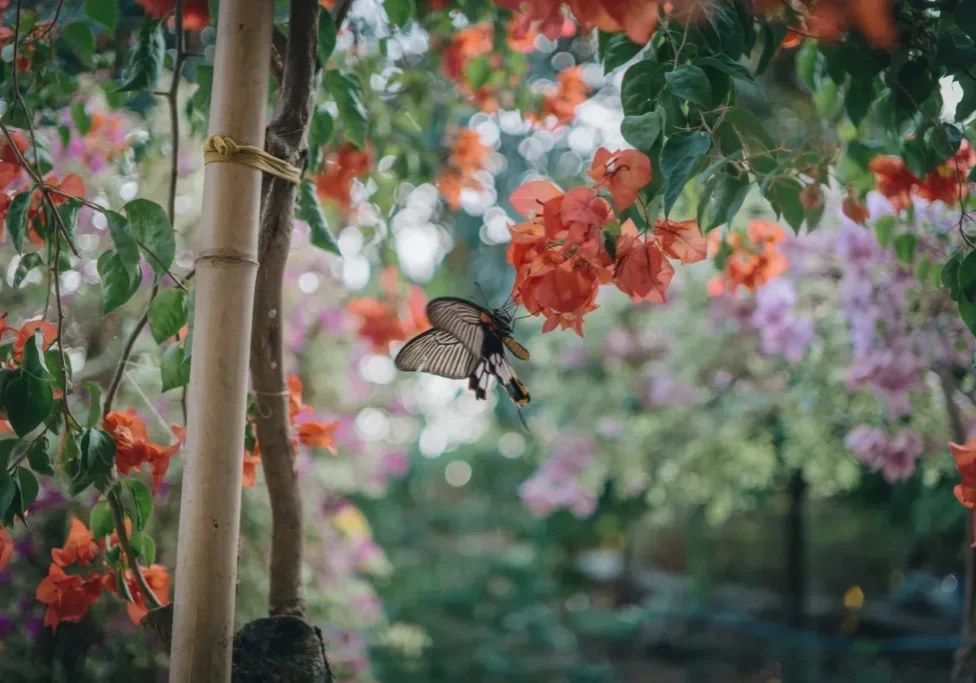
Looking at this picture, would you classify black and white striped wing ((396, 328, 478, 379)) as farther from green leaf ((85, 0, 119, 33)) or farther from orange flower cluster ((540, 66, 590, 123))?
orange flower cluster ((540, 66, 590, 123))

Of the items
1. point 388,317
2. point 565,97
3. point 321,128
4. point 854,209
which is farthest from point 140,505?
point 388,317

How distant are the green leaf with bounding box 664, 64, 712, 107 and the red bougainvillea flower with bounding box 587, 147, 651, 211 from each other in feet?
0.17

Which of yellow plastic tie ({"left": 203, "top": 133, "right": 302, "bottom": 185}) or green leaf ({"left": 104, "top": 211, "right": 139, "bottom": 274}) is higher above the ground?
yellow plastic tie ({"left": 203, "top": 133, "right": 302, "bottom": 185})

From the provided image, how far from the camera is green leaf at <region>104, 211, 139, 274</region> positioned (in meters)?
0.58

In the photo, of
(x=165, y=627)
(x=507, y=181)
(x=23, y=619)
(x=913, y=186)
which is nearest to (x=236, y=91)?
(x=165, y=627)

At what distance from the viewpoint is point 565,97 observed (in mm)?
1356

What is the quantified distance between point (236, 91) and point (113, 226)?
154 millimetres

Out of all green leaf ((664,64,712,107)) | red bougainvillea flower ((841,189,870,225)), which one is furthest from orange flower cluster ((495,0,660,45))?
red bougainvillea flower ((841,189,870,225))

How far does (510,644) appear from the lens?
3.75 meters

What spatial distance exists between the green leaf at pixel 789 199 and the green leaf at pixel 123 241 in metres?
0.58

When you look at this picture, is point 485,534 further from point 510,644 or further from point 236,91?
point 236,91

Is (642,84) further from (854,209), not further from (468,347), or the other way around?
(854,209)

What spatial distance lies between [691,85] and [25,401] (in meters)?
0.54

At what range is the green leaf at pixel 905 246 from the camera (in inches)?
38.0
